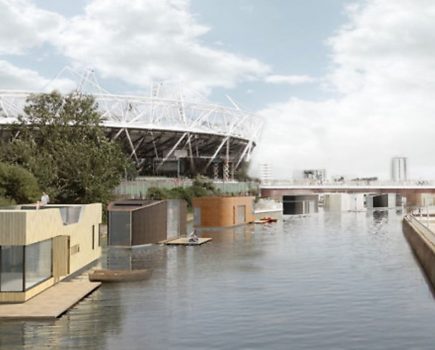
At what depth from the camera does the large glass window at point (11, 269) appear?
27.0 m

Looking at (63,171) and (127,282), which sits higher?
(63,171)

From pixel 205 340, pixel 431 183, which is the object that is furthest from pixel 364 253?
pixel 431 183

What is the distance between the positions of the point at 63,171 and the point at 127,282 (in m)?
35.7

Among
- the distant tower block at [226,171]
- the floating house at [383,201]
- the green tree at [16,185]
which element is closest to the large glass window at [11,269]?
the green tree at [16,185]

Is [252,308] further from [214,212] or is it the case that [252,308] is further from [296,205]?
[296,205]

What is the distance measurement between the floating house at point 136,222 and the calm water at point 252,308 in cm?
525

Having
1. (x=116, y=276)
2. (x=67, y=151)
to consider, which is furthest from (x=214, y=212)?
(x=116, y=276)

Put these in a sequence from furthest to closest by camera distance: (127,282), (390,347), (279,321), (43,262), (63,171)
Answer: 1. (63,171)
2. (127,282)
3. (43,262)
4. (279,321)
5. (390,347)

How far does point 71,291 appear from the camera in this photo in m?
31.4

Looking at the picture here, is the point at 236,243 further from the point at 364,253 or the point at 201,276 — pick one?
the point at 201,276

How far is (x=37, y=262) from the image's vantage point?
2966 cm

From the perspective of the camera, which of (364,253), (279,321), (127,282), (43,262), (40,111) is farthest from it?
(40,111)

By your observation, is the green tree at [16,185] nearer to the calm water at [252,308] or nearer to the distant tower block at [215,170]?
the calm water at [252,308]

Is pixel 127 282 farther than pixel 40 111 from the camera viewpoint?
No
